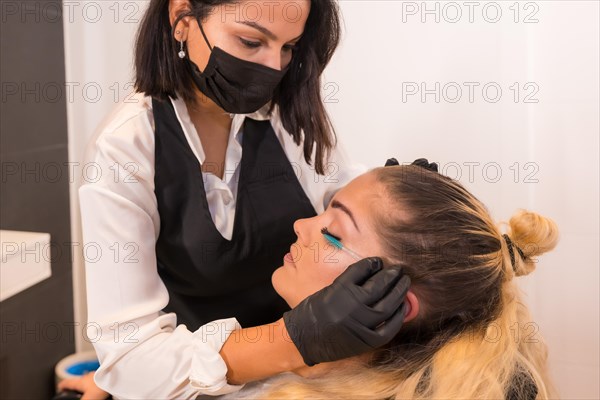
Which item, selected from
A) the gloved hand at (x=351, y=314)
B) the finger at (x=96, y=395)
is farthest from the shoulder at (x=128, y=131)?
the finger at (x=96, y=395)

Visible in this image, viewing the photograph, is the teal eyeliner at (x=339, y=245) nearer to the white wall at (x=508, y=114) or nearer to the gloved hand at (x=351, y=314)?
the gloved hand at (x=351, y=314)

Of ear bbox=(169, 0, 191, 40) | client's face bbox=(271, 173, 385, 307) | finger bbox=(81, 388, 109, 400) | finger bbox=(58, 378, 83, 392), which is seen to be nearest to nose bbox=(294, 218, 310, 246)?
client's face bbox=(271, 173, 385, 307)

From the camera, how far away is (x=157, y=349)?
4.71 ft

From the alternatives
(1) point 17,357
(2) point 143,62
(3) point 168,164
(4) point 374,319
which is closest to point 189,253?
(3) point 168,164

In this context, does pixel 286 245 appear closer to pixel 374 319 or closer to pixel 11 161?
pixel 374 319

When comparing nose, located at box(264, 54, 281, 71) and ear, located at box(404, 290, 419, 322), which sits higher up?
nose, located at box(264, 54, 281, 71)

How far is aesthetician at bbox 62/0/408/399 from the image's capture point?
138 cm

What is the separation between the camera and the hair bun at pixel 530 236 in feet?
4.99

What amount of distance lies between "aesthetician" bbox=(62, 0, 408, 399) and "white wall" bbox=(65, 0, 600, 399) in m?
0.51

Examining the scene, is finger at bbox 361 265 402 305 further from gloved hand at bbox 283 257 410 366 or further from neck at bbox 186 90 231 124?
neck at bbox 186 90 231 124

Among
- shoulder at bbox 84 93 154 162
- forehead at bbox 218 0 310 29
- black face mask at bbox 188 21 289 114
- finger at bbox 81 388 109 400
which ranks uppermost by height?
forehead at bbox 218 0 310 29

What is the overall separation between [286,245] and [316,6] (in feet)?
2.07

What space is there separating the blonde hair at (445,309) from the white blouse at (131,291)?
0.66 feet

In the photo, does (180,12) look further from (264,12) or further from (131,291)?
(131,291)
